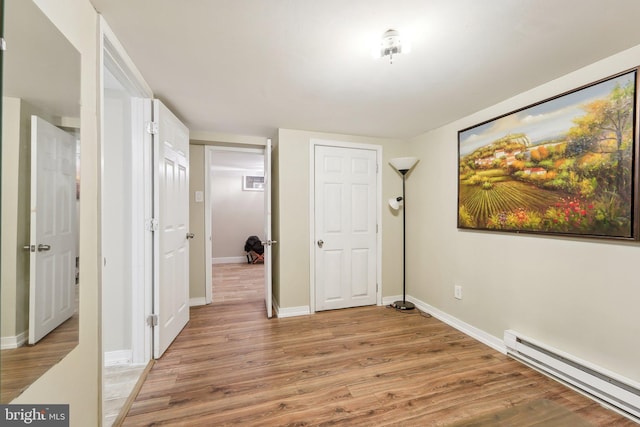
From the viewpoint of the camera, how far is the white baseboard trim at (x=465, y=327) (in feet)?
7.45

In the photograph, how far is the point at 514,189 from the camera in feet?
7.01

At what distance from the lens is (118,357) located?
206 centimetres

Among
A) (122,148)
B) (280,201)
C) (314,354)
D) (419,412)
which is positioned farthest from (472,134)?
(122,148)

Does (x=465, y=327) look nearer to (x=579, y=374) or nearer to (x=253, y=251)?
(x=579, y=374)

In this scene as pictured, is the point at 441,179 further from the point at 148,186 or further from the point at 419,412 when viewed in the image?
the point at 148,186

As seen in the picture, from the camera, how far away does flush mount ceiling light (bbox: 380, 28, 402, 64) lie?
1.34 meters

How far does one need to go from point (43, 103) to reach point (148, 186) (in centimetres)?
131

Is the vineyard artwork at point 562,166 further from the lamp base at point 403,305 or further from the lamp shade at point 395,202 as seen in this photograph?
the lamp base at point 403,305

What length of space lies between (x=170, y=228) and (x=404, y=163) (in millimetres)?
2660

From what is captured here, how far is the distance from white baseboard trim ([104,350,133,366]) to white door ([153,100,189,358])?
198mm

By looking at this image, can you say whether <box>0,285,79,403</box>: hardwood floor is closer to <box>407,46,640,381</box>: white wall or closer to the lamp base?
<box>407,46,640,381</box>: white wall

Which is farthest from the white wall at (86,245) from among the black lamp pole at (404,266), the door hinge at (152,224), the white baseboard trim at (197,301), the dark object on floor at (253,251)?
the dark object on floor at (253,251)

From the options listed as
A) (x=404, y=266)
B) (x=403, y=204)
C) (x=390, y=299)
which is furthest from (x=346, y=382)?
(x=403, y=204)

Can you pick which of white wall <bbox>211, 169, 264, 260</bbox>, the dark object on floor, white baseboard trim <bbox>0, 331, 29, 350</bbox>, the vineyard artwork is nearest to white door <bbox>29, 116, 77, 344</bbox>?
white baseboard trim <bbox>0, 331, 29, 350</bbox>
